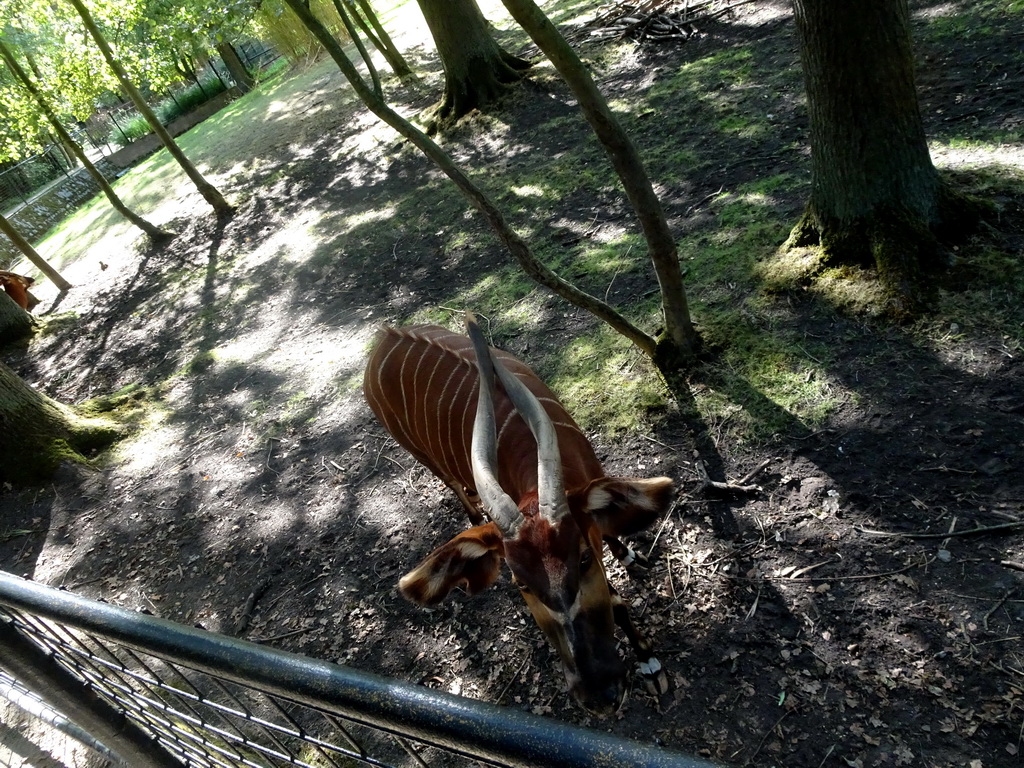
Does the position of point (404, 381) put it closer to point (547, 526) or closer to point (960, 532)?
point (547, 526)

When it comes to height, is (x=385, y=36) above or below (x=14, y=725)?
above

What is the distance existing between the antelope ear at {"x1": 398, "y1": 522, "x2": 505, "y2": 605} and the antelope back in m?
0.26

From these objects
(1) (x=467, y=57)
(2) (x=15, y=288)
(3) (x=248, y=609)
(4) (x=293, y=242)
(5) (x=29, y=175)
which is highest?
(5) (x=29, y=175)

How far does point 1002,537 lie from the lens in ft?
8.67

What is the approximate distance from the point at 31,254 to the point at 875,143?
12.2m

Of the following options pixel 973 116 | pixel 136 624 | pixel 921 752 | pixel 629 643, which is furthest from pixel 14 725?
pixel 973 116

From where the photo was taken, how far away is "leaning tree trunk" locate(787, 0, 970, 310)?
3.43 meters

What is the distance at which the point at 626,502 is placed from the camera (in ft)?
7.98

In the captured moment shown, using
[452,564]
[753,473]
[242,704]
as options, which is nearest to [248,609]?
[452,564]

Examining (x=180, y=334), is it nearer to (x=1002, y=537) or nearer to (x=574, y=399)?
(x=574, y=399)

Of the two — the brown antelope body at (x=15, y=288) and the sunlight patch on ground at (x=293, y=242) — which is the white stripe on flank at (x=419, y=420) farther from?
the brown antelope body at (x=15, y=288)

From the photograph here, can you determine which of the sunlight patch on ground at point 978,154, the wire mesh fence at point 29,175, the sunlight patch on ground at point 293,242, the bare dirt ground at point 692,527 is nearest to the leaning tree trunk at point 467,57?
the sunlight patch on ground at point 293,242

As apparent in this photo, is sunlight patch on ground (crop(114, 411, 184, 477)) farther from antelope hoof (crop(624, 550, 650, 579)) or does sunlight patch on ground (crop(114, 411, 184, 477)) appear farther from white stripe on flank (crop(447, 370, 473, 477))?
antelope hoof (crop(624, 550, 650, 579))

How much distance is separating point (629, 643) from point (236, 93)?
2859 centimetres
